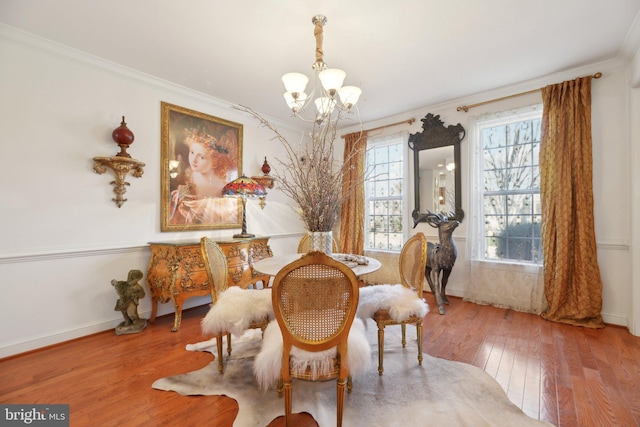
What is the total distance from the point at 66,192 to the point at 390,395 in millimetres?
3233

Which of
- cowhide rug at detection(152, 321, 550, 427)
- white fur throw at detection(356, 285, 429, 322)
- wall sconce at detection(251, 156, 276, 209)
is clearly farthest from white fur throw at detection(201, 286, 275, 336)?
wall sconce at detection(251, 156, 276, 209)

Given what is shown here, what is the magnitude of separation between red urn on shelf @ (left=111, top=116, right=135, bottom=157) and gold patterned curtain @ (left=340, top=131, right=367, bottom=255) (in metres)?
2.88

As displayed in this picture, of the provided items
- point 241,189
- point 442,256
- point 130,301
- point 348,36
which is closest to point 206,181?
point 241,189

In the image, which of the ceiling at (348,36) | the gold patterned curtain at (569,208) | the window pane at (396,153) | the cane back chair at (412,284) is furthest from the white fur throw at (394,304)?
the window pane at (396,153)

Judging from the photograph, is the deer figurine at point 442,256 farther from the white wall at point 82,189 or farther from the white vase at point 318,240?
the white vase at point 318,240

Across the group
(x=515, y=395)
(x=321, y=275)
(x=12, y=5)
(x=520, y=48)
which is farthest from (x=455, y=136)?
(x=12, y=5)

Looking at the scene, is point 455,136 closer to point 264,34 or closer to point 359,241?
point 359,241

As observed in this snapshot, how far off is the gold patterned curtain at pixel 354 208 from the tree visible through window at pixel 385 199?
0.20 meters

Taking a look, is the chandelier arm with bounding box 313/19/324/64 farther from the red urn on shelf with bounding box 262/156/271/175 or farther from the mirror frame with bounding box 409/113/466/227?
the mirror frame with bounding box 409/113/466/227

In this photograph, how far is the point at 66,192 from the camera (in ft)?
8.32

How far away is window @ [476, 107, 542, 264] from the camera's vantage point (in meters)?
3.33

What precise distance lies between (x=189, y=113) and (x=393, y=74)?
8.14 feet

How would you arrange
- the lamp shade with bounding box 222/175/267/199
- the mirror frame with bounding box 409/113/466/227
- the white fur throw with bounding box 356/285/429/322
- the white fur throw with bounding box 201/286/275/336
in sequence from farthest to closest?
1. the mirror frame with bounding box 409/113/466/227
2. the lamp shade with bounding box 222/175/267/199
3. the white fur throw with bounding box 356/285/429/322
4. the white fur throw with bounding box 201/286/275/336

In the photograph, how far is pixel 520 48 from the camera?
102 inches
